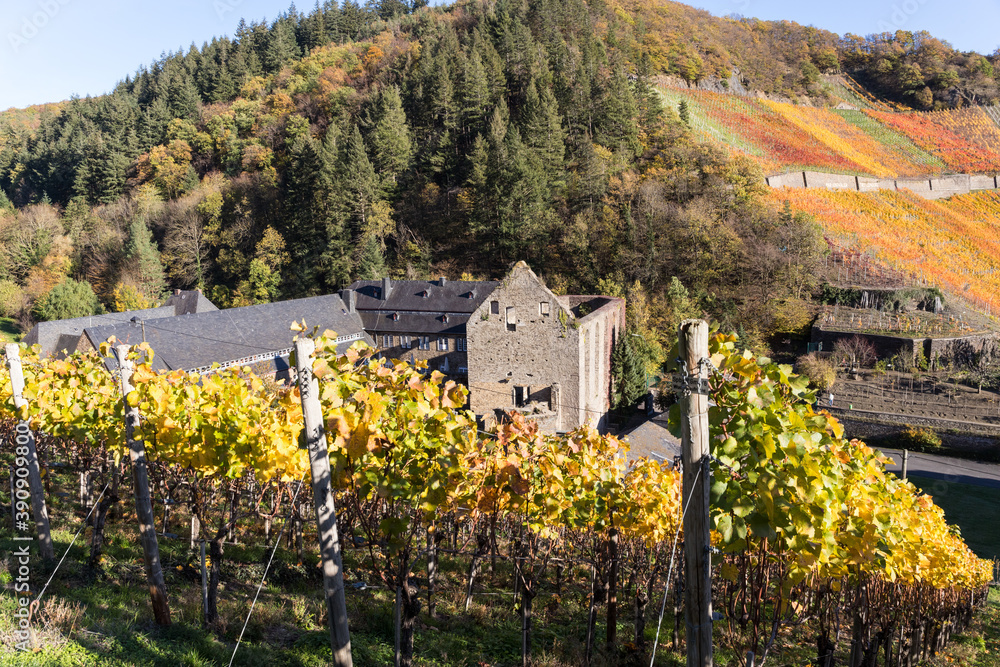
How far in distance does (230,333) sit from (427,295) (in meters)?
10.2

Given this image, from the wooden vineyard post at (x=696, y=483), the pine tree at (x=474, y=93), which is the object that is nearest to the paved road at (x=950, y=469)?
the wooden vineyard post at (x=696, y=483)

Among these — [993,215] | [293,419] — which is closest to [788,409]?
[293,419]

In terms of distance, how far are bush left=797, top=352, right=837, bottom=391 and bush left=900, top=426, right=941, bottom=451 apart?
154 inches

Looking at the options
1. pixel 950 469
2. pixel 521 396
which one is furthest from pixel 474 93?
pixel 950 469

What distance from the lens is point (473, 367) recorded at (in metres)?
27.1

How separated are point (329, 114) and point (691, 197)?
122 ft

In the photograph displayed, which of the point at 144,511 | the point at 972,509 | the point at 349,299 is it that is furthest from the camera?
the point at 349,299

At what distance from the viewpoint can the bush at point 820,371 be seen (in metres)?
28.5

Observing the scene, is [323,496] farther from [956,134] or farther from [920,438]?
[956,134]

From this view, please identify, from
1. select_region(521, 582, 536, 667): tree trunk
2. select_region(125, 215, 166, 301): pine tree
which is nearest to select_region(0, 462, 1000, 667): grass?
select_region(521, 582, 536, 667): tree trunk

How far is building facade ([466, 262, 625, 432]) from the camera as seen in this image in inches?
994

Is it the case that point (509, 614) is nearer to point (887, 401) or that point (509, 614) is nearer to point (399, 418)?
point (399, 418)

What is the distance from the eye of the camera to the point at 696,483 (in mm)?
3865

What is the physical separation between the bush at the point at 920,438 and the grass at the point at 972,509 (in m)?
2.71
